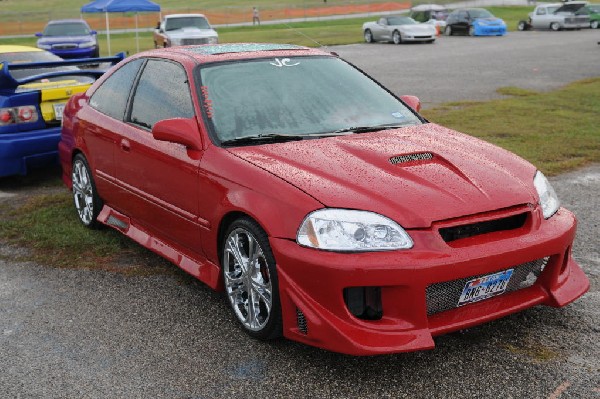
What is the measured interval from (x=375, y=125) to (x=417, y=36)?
27717 mm

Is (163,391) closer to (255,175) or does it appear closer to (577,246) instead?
(255,175)

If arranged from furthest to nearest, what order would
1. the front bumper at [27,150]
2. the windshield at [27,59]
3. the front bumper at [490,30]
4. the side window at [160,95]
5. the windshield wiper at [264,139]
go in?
the front bumper at [490,30]
the windshield at [27,59]
the front bumper at [27,150]
the side window at [160,95]
the windshield wiper at [264,139]

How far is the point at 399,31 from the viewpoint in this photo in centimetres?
3172

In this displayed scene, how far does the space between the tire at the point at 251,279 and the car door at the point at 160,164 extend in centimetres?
38

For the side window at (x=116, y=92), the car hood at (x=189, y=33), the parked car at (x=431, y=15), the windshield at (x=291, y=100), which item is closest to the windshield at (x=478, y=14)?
the parked car at (x=431, y=15)

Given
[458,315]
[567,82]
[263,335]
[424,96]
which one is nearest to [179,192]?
[263,335]

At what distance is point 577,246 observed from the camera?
535 cm

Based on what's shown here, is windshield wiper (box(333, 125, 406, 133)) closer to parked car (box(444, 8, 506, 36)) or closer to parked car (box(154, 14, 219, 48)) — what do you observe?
parked car (box(154, 14, 219, 48))

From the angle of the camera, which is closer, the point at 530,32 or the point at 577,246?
the point at 577,246

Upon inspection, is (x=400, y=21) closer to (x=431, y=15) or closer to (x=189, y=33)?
(x=431, y=15)

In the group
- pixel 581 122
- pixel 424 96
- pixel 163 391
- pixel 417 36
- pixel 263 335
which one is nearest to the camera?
pixel 163 391

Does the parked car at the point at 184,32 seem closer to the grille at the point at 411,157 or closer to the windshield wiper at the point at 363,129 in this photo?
the windshield wiper at the point at 363,129

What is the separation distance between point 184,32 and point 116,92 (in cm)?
2069

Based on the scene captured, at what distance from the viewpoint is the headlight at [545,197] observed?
3.97 meters
